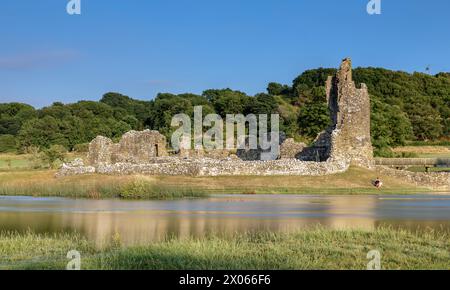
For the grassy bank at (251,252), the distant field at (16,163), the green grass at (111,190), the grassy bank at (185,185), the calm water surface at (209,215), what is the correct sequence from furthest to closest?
the distant field at (16,163), the grassy bank at (185,185), the green grass at (111,190), the calm water surface at (209,215), the grassy bank at (251,252)

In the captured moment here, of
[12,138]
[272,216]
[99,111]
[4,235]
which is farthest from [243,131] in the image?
[4,235]

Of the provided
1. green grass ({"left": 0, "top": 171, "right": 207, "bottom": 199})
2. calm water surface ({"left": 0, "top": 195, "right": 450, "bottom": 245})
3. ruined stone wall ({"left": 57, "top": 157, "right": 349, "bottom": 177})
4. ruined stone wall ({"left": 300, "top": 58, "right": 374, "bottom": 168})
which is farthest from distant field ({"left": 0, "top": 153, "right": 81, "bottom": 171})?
ruined stone wall ({"left": 300, "top": 58, "right": 374, "bottom": 168})

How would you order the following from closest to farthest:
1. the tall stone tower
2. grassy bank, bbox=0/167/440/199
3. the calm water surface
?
the calm water surface, grassy bank, bbox=0/167/440/199, the tall stone tower

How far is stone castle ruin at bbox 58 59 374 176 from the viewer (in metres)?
37.6

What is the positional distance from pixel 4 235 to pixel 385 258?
29.4ft

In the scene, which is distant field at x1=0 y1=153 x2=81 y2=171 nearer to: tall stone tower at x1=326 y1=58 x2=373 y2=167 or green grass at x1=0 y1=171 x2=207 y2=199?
green grass at x1=0 y1=171 x2=207 y2=199

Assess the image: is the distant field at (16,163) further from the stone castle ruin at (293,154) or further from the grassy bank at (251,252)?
the grassy bank at (251,252)

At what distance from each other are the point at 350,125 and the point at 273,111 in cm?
5264

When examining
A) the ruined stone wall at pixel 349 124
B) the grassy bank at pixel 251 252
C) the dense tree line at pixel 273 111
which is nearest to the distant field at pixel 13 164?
the dense tree line at pixel 273 111

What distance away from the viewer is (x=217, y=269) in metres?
12.0

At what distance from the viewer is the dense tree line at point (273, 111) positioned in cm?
6831

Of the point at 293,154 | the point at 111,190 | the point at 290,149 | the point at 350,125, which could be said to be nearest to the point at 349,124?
the point at 350,125

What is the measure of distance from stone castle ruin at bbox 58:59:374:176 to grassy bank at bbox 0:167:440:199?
885mm
